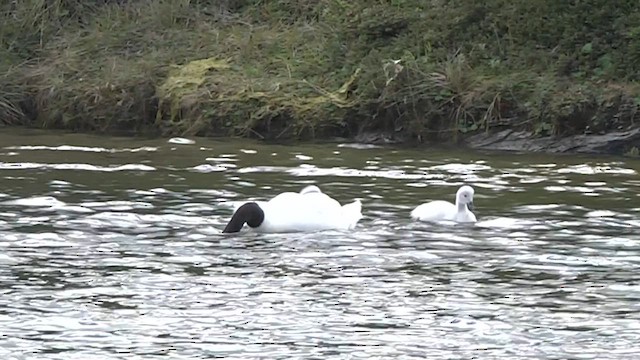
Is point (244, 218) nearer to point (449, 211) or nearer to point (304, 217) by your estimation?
point (304, 217)

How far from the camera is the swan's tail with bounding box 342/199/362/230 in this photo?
14.3m

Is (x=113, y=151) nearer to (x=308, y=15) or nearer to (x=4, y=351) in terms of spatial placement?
(x=308, y=15)

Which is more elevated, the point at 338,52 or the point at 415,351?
the point at 338,52

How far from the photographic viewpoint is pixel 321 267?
1230 cm

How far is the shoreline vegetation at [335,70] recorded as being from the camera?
23.2 m

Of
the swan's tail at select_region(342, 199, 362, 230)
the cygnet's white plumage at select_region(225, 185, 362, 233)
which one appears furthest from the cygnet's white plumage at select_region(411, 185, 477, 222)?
the cygnet's white plumage at select_region(225, 185, 362, 233)

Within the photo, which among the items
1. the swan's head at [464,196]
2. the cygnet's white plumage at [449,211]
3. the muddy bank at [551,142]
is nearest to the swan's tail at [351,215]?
the cygnet's white plumage at [449,211]

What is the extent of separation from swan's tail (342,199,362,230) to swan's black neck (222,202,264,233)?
786 millimetres

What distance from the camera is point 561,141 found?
22.2 m

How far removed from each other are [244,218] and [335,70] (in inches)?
459

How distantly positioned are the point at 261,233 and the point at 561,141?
8889 millimetres

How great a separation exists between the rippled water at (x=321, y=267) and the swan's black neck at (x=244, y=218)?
0.10 metres

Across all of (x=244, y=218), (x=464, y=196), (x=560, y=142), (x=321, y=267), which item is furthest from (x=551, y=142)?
(x=321, y=267)

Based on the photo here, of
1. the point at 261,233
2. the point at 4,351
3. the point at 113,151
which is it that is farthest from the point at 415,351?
the point at 113,151
